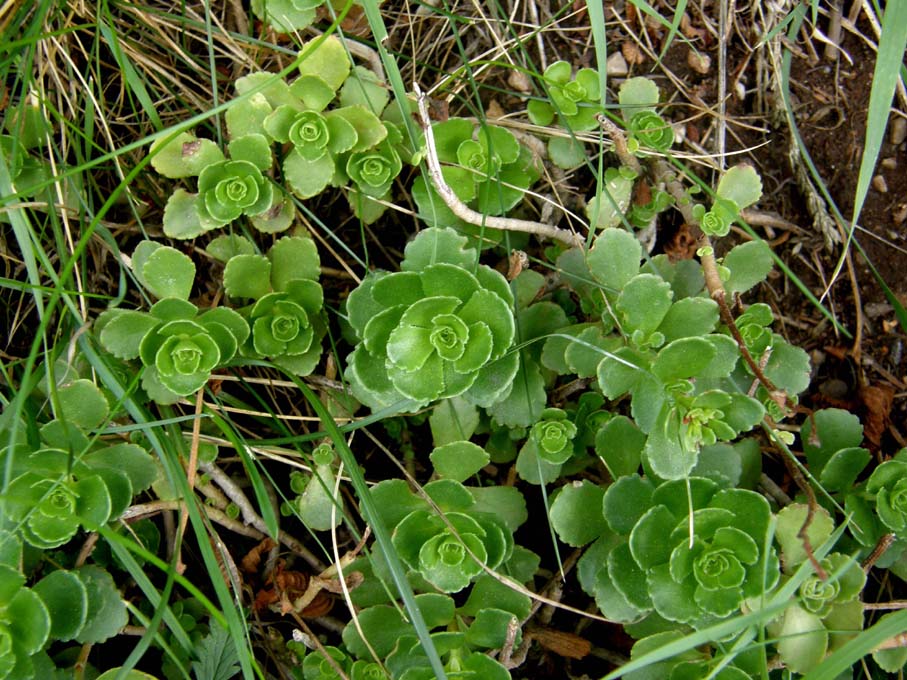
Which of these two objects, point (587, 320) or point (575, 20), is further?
point (575, 20)

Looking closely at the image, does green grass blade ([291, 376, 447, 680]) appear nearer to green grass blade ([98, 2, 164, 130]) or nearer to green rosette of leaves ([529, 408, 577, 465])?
green rosette of leaves ([529, 408, 577, 465])

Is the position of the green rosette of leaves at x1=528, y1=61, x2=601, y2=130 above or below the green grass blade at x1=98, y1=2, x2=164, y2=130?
below

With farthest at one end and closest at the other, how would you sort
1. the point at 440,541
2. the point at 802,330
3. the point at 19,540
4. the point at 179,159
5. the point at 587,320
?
the point at 802,330 → the point at 587,320 → the point at 179,159 → the point at 440,541 → the point at 19,540

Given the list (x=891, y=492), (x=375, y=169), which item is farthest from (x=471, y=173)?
(x=891, y=492)

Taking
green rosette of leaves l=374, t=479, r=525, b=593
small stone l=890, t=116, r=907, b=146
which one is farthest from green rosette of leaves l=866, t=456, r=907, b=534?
small stone l=890, t=116, r=907, b=146

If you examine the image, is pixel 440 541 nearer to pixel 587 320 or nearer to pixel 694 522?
pixel 694 522

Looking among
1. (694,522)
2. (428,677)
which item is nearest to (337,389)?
(428,677)

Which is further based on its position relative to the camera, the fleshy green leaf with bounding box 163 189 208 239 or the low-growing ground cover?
the fleshy green leaf with bounding box 163 189 208 239
